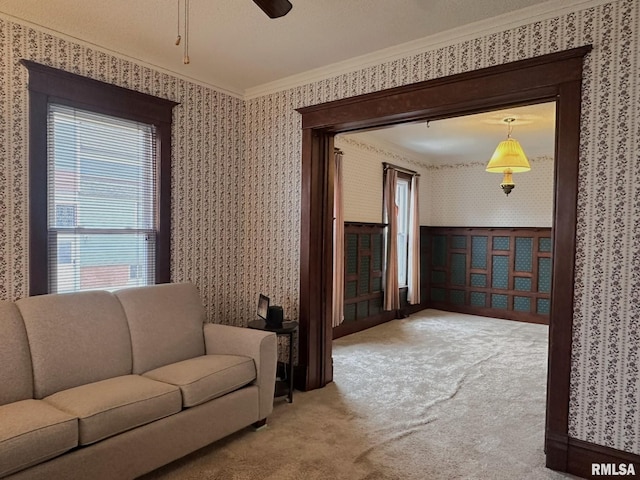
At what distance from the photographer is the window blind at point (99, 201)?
2.97 m

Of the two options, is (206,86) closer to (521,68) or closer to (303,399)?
(521,68)

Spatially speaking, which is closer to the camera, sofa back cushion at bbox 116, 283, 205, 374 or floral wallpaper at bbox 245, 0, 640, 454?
floral wallpaper at bbox 245, 0, 640, 454

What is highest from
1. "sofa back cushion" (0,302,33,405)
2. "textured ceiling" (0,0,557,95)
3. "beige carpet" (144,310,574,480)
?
"textured ceiling" (0,0,557,95)

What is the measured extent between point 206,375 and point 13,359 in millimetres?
1027

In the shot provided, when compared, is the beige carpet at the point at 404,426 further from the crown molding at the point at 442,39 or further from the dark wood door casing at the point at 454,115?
the crown molding at the point at 442,39

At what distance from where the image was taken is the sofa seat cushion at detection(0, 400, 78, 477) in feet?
5.86

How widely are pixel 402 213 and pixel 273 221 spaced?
385 centimetres

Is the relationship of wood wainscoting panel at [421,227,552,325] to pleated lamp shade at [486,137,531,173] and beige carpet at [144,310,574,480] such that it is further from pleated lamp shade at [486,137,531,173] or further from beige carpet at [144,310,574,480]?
pleated lamp shade at [486,137,531,173]

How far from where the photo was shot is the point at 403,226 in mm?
7352

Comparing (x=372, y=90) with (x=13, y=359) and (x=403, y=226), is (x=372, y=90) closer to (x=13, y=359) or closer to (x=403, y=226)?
(x=13, y=359)

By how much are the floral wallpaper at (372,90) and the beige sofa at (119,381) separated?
0.55 metres

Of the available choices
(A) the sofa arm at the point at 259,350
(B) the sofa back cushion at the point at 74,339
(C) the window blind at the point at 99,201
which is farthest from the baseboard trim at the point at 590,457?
(C) the window blind at the point at 99,201

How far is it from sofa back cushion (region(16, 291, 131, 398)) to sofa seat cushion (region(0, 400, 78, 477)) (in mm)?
328

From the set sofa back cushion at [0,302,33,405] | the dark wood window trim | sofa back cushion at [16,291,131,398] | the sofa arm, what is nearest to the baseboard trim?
the sofa arm
